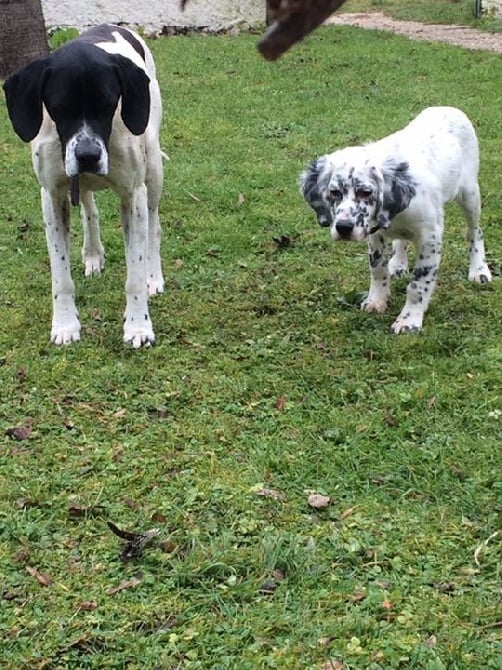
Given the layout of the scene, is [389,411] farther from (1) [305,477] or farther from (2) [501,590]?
(2) [501,590]

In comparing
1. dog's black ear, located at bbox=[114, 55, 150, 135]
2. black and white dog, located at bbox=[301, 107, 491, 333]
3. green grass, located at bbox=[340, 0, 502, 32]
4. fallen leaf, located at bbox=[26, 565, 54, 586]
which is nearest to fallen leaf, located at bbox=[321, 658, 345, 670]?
fallen leaf, located at bbox=[26, 565, 54, 586]


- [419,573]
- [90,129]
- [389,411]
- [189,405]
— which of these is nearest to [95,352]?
[189,405]

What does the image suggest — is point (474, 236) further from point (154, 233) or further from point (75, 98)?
point (75, 98)

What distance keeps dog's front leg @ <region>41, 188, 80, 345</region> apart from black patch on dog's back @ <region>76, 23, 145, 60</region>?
98cm

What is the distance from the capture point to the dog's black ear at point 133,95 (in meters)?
4.82

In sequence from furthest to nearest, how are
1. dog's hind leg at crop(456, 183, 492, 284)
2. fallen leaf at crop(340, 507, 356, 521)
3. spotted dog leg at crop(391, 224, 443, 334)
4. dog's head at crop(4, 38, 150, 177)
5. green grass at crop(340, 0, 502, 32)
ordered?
green grass at crop(340, 0, 502, 32)
dog's hind leg at crop(456, 183, 492, 284)
spotted dog leg at crop(391, 224, 443, 334)
dog's head at crop(4, 38, 150, 177)
fallen leaf at crop(340, 507, 356, 521)

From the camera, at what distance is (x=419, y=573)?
3221mm

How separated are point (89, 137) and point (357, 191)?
1371 millimetres

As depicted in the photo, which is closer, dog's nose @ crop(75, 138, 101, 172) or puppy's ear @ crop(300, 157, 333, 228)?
dog's nose @ crop(75, 138, 101, 172)

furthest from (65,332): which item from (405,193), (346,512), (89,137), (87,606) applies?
(87,606)

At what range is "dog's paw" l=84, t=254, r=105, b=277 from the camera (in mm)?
6434

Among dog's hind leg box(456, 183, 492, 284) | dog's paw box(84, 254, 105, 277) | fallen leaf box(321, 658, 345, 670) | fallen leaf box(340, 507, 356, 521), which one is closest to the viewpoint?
fallen leaf box(321, 658, 345, 670)

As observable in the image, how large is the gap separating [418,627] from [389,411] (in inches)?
60.0

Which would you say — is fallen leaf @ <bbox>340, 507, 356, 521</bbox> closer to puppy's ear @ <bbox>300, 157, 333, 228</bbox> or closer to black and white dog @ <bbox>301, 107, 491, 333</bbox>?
black and white dog @ <bbox>301, 107, 491, 333</bbox>
